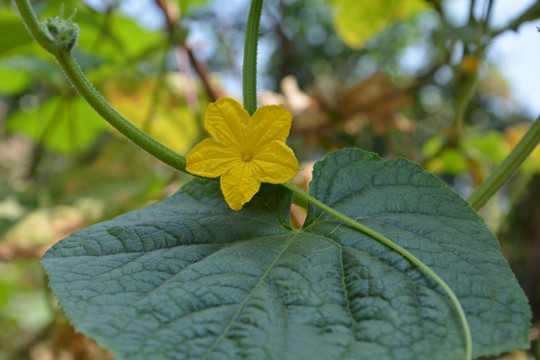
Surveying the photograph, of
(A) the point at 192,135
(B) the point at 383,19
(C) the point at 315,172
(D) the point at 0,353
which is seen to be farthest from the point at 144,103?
(C) the point at 315,172

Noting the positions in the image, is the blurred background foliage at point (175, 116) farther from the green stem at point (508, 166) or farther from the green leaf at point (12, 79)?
the green stem at point (508, 166)

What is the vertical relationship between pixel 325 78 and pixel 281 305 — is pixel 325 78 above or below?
above

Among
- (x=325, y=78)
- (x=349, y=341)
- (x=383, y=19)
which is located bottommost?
(x=349, y=341)

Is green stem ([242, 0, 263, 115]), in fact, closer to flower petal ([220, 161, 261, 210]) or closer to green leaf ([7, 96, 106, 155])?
flower petal ([220, 161, 261, 210])

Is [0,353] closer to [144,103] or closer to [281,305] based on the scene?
[144,103]

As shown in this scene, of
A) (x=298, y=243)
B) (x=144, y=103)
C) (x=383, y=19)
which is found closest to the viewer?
(x=298, y=243)

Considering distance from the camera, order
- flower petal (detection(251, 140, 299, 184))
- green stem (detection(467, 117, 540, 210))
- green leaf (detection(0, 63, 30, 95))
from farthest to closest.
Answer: green leaf (detection(0, 63, 30, 95)) → green stem (detection(467, 117, 540, 210)) → flower petal (detection(251, 140, 299, 184))

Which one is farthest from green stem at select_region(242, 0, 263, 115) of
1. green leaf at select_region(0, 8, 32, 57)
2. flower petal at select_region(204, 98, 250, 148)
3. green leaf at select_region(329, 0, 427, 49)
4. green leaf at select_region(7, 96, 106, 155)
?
green leaf at select_region(7, 96, 106, 155)

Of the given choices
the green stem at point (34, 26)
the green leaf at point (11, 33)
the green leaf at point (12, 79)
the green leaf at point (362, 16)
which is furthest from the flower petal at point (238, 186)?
the green leaf at point (12, 79)
